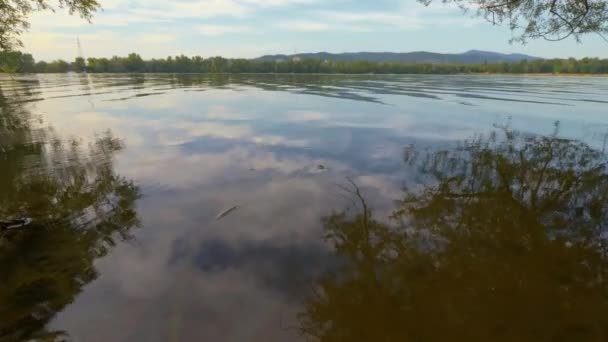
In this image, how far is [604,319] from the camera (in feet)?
15.0

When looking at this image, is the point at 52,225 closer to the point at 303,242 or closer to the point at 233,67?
the point at 303,242

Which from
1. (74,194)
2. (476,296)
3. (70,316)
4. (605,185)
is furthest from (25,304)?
(605,185)

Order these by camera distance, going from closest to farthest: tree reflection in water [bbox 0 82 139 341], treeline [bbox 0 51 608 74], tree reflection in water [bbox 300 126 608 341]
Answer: tree reflection in water [bbox 300 126 608 341], tree reflection in water [bbox 0 82 139 341], treeline [bbox 0 51 608 74]

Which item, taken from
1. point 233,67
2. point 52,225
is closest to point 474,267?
point 52,225

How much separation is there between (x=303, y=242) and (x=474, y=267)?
140 inches

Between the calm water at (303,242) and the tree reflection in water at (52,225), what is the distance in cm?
4

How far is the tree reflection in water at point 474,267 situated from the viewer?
453 centimetres

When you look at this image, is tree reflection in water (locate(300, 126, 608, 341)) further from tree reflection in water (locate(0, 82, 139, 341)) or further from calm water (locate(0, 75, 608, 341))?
tree reflection in water (locate(0, 82, 139, 341))

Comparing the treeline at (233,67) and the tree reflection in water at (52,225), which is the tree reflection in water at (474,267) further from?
A: the treeline at (233,67)

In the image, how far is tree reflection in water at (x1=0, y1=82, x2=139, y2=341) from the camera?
481 centimetres

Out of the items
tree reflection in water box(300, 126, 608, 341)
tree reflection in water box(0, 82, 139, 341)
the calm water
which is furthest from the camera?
tree reflection in water box(0, 82, 139, 341)

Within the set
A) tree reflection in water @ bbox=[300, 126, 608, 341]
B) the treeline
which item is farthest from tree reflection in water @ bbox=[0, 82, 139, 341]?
the treeline

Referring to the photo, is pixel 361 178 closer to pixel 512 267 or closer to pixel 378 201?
Result: pixel 378 201

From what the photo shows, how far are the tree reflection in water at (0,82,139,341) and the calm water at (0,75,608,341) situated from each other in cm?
4
